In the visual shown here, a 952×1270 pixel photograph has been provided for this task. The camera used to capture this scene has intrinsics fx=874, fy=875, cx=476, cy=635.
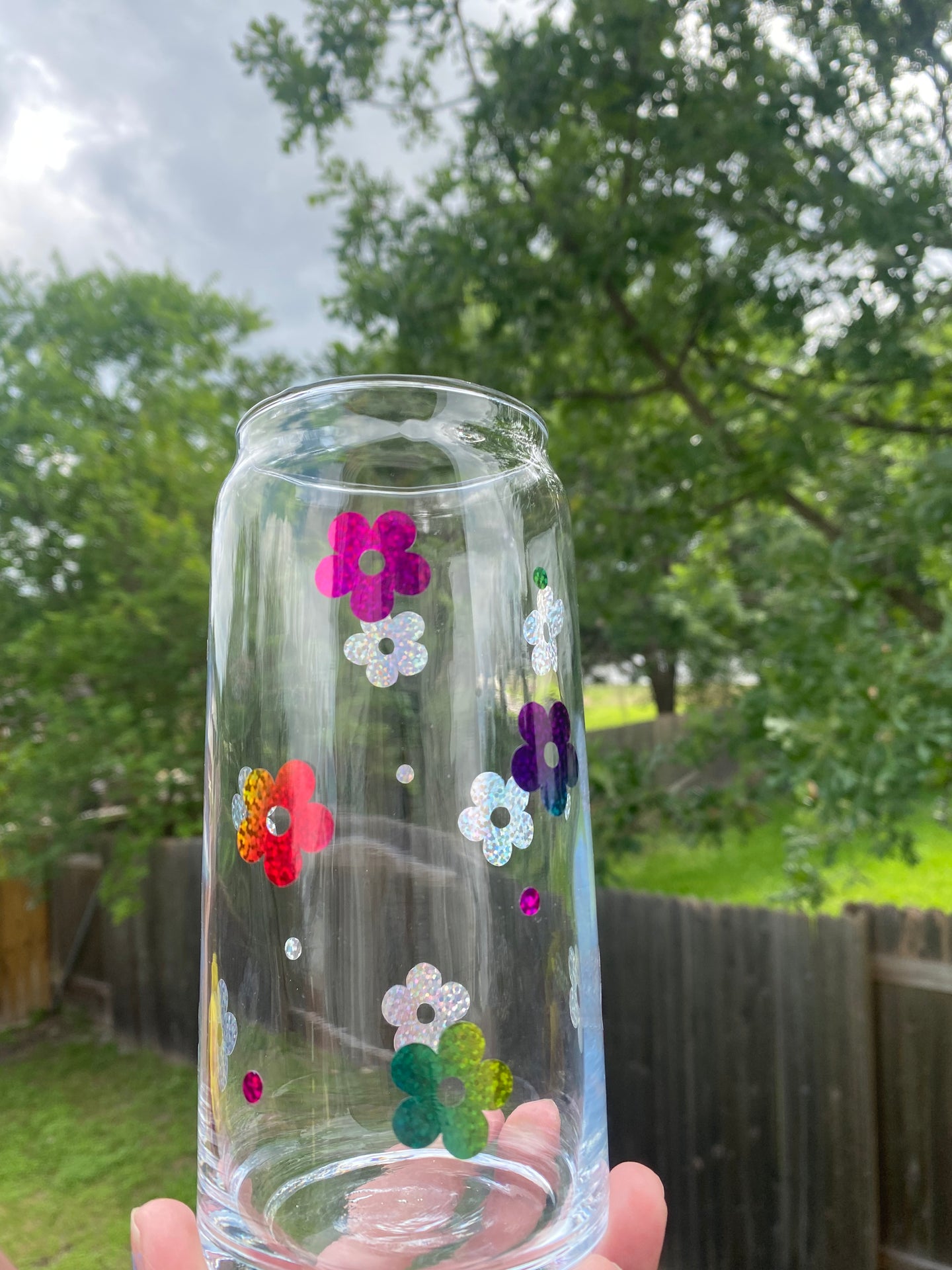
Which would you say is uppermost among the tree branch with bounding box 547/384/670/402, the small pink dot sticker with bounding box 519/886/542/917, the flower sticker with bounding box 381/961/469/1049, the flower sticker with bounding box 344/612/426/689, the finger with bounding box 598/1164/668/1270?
the tree branch with bounding box 547/384/670/402

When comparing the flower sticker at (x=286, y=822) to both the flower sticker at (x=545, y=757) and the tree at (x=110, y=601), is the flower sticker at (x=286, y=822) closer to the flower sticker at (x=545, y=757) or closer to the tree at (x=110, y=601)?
the flower sticker at (x=545, y=757)

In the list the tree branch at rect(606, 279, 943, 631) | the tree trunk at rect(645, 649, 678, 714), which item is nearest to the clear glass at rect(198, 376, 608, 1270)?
the tree branch at rect(606, 279, 943, 631)

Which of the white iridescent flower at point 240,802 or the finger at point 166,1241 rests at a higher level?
the white iridescent flower at point 240,802

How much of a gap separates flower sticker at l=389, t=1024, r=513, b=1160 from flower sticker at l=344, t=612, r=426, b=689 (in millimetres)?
290

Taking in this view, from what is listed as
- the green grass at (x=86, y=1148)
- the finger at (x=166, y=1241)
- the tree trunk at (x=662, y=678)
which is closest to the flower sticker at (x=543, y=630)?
the finger at (x=166, y=1241)

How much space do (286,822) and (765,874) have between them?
6.63 m

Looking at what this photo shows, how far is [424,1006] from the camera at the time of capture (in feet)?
2.28

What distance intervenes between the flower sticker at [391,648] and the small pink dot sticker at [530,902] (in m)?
0.21

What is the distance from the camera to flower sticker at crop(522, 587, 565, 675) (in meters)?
0.75

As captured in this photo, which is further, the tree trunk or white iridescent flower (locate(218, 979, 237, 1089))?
the tree trunk

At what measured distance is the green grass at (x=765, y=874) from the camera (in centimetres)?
546

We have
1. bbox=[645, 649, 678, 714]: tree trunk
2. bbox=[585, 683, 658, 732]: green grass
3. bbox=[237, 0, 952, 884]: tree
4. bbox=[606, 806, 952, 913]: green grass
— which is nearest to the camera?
bbox=[237, 0, 952, 884]: tree

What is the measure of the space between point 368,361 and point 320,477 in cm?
276

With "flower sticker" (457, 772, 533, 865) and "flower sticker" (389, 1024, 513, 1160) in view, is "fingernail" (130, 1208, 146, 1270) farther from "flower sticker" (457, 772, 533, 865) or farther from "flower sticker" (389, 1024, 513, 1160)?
"flower sticker" (457, 772, 533, 865)
